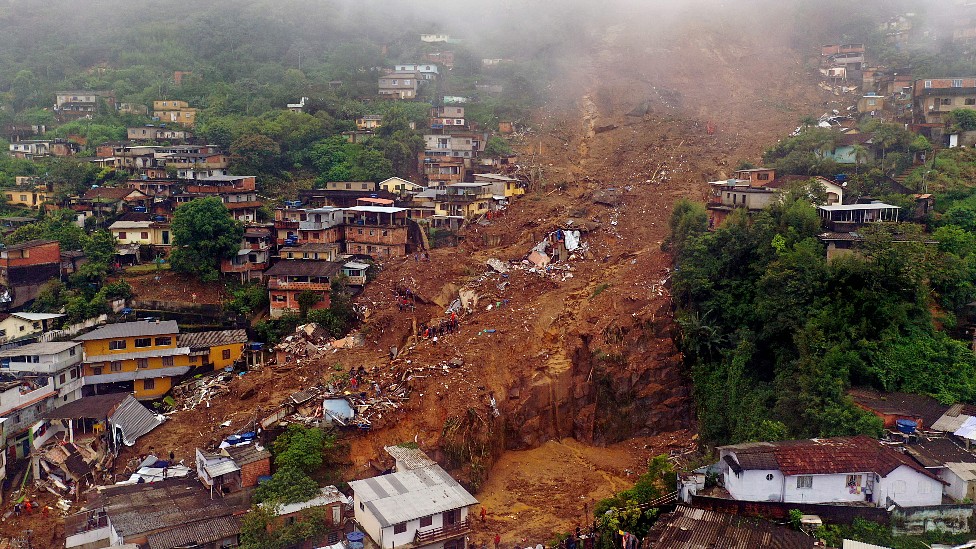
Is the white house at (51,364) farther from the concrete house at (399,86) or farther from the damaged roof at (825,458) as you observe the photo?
the concrete house at (399,86)

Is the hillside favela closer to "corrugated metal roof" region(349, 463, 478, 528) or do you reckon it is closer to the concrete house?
"corrugated metal roof" region(349, 463, 478, 528)

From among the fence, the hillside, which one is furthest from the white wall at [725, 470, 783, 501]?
the hillside

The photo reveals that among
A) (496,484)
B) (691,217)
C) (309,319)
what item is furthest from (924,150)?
(309,319)

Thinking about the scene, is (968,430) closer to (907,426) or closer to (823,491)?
(907,426)

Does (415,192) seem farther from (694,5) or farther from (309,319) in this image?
(694,5)

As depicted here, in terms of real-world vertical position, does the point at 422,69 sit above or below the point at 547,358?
above

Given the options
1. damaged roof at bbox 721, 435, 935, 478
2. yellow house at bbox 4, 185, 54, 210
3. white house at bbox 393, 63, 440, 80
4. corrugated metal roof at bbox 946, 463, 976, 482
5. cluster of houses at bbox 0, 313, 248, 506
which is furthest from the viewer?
white house at bbox 393, 63, 440, 80

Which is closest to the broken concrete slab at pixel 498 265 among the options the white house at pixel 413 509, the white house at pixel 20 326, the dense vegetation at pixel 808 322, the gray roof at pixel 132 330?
the dense vegetation at pixel 808 322

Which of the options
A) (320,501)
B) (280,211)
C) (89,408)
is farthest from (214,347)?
→ (320,501)
